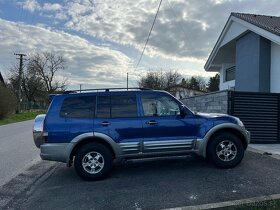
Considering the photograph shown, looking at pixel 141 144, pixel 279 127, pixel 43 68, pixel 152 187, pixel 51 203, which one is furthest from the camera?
pixel 43 68

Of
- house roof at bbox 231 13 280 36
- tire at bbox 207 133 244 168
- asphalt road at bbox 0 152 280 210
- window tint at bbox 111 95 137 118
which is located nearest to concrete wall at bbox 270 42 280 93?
house roof at bbox 231 13 280 36

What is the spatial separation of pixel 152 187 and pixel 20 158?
17.4 ft

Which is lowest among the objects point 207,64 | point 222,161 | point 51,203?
point 51,203

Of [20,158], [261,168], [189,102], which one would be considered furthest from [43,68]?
[261,168]

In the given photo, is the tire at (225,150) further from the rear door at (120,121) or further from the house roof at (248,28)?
the house roof at (248,28)

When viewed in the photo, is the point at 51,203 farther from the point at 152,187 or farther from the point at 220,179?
the point at 220,179

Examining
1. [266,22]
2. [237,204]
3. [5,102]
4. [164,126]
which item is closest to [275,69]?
[266,22]

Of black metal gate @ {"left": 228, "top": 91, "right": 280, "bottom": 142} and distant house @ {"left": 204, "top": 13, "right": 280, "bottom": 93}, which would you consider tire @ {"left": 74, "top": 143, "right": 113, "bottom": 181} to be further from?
distant house @ {"left": 204, "top": 13, "right": 280, "bottom": 93}

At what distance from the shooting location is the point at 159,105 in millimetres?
7008

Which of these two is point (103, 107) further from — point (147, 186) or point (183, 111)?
point (147, 186)

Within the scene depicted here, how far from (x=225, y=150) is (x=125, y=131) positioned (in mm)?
2262

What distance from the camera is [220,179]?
20.3 ft

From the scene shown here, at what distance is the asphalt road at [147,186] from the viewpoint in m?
5.22

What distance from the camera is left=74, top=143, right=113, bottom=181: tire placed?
257 inches
